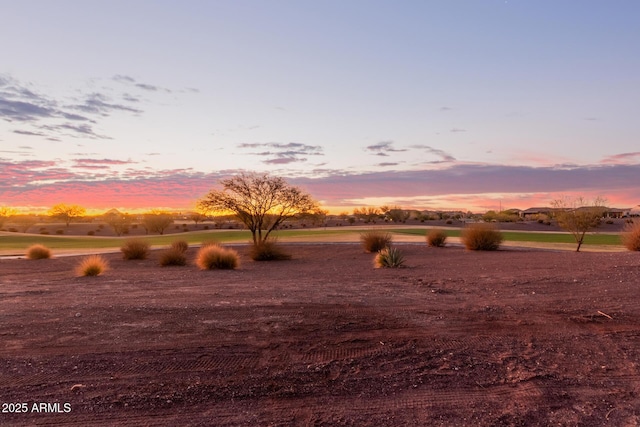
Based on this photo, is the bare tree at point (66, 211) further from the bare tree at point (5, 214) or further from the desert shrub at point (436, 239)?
the desert shrub at point (436, 239)

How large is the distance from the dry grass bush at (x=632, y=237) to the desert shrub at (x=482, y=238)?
7.18 metres

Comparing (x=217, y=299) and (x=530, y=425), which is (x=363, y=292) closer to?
(x=217, y=299)

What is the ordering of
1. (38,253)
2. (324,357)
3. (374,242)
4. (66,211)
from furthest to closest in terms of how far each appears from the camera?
(66,211) < (374,242) < (38,253) < (324,357)

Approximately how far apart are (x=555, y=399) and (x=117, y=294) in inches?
441

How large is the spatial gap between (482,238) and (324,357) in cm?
2608

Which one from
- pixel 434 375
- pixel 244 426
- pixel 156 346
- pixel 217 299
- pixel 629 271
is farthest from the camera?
pixel 629 271

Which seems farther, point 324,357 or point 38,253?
point 38,253

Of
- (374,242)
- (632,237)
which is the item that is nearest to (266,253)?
(374,242)

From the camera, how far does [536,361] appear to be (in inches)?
277

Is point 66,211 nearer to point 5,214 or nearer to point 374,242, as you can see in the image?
point 5,214

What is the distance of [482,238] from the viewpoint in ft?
102

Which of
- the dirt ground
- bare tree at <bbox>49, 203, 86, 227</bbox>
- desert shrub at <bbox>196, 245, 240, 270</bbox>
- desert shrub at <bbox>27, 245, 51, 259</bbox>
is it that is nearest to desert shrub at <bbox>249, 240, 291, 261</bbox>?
desert shrub at <bbox>196, 245, 240, 270</bbox>

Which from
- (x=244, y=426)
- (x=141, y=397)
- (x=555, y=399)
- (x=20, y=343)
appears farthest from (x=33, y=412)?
(x=555, y=399)

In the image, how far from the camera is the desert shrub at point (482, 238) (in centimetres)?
3109
